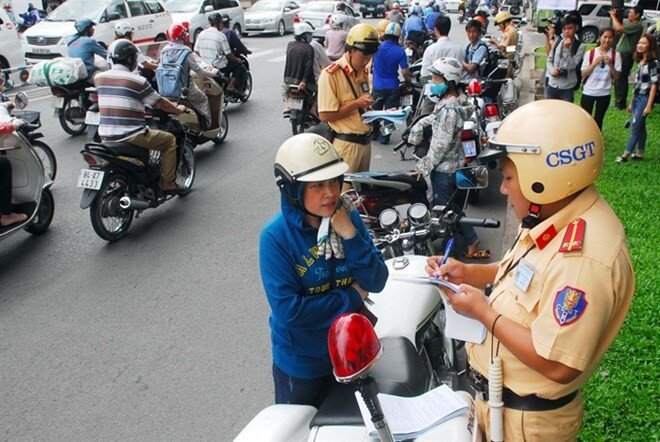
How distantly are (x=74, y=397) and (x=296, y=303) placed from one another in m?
2.27

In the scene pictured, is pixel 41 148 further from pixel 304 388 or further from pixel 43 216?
pixel 304 388

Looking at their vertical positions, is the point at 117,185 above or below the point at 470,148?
below

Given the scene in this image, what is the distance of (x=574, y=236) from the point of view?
172 centimetres

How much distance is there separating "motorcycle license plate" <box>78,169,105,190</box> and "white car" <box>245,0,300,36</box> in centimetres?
1826

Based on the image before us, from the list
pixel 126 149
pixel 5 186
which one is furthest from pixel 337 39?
pixel 5 186

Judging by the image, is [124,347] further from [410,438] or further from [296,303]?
[410,438]

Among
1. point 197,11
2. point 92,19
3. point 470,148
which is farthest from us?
point 197,11

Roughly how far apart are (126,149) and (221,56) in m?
5.82

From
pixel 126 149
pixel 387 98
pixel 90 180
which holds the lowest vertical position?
pixel 387 98

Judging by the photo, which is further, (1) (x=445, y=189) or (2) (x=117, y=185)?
(2) (x=117, y=185)

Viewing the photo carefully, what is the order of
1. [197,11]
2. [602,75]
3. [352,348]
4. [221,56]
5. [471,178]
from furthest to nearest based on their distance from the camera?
[197,11], [221,56], [602,75], [471,178], [352,348]

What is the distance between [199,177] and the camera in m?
8.02

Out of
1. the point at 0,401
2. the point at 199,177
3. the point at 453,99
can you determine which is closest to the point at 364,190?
the point at 453,99

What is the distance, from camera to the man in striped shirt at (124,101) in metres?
6.07
